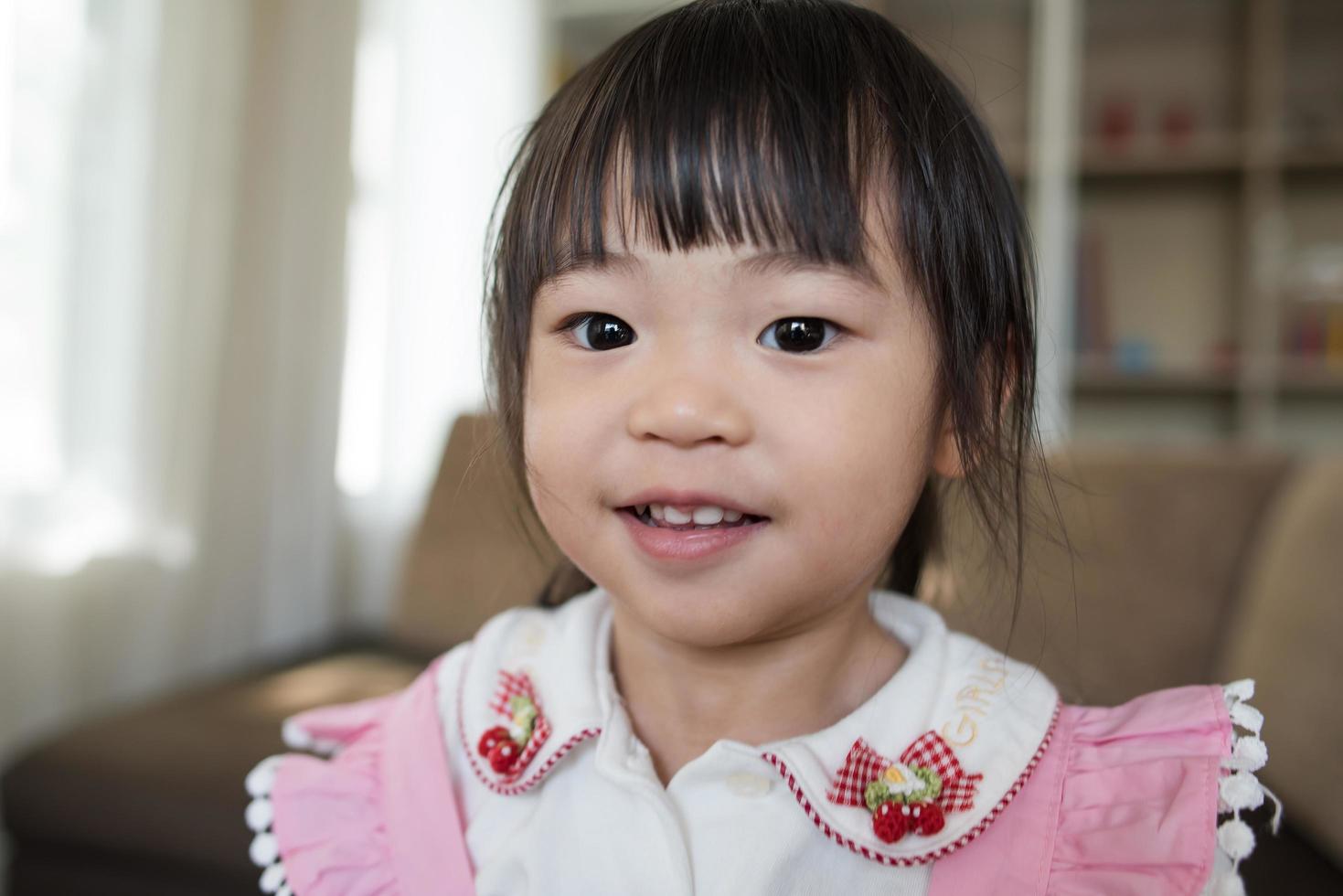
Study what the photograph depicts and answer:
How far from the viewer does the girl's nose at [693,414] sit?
0.49 meters

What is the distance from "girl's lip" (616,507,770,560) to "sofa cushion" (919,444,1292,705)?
799mm

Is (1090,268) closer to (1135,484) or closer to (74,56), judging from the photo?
(1135,484)

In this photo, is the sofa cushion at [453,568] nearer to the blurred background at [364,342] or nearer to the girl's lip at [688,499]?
the blurred background at [364,342]

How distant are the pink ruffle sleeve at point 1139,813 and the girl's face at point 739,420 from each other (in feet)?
0.56

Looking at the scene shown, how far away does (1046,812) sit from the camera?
59 centimetres

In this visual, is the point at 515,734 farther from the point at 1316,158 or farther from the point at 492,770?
the point at 1316,158

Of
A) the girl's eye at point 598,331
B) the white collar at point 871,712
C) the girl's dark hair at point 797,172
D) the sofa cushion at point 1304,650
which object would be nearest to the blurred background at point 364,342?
the sofa cushion at point 1304,650

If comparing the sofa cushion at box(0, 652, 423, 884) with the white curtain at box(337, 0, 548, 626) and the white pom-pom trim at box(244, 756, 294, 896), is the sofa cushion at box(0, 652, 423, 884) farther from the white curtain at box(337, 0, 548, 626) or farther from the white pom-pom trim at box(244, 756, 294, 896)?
the white curtain at box(337, 0, 548, 626)

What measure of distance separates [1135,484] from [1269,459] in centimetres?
20

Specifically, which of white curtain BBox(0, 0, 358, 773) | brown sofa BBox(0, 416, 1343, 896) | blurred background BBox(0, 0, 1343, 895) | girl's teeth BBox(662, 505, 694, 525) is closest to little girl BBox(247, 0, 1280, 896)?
girl's teeth BBox(662, 505, 694, 525)

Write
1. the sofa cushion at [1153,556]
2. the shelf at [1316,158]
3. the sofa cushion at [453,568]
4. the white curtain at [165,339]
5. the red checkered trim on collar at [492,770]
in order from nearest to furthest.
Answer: the red checkered trim on collar at [492,770] → the sofa cushion at [1153,556] → the sofa cushion at [453,568] → the white curtain at [165,339] → the shelf at [1316,158]

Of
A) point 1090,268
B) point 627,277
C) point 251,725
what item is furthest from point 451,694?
point 1090,268

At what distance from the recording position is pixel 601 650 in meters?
0.69

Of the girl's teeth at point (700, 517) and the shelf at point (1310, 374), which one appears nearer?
the girl's teeth at point (700, 517)
